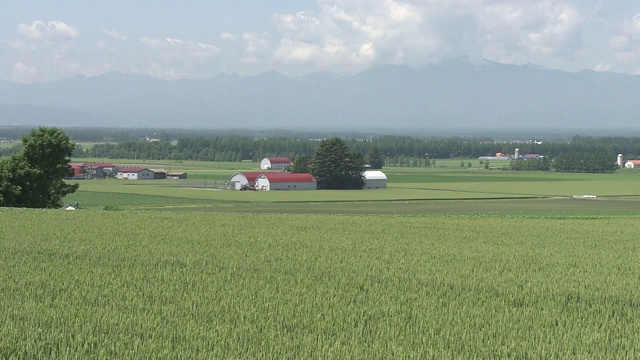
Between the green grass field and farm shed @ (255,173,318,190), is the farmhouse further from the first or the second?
the green grass field

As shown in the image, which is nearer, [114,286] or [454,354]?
[454,354]

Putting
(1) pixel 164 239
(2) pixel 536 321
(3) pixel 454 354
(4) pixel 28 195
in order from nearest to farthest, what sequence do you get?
(3) pixel 454 354 < (2) pixel 536 321 < (1) pixel 164 239 < (4) pixel 28 195

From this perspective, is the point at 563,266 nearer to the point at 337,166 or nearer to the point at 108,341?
the point at 108,341

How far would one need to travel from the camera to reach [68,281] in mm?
17812

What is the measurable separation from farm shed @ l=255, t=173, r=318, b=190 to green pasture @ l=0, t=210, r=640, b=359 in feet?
207

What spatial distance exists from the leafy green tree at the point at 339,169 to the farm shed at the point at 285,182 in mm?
1949

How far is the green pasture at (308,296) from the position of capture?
13053mm

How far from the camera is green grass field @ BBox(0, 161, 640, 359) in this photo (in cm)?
1313

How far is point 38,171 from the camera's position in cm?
5372

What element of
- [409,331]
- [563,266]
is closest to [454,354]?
[409,331]

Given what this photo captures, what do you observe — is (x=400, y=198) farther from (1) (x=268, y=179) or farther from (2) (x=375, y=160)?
(2) (x=375, y=160)

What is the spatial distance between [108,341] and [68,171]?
45.1m

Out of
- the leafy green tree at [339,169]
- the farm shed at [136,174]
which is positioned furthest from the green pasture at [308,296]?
the farm shed at [136,174]

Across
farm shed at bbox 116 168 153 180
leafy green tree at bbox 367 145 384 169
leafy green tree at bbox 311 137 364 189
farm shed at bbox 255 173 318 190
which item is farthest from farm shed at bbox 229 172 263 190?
leafy green tree at bbox 367 145 384 169
